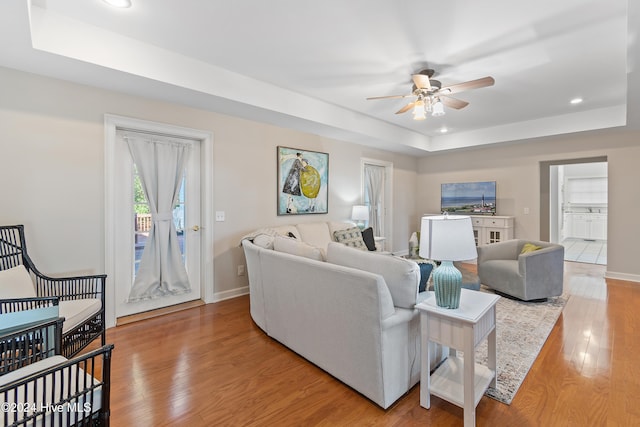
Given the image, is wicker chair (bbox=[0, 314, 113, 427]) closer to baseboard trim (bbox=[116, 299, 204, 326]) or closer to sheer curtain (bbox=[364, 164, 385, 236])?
baseboard trim (bbox=[116, 299, 204, 326])

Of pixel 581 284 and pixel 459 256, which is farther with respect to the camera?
pixel 581 284

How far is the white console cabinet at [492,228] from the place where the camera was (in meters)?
5.86

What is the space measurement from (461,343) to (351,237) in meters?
3.11

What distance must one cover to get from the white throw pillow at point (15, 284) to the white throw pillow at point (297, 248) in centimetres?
187

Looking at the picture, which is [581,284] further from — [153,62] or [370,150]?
[153,62]

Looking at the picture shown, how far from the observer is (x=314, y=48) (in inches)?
110

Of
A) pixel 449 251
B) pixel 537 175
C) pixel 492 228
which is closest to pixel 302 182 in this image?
pixel 449 251

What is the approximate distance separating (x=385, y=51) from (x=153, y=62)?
218 cm

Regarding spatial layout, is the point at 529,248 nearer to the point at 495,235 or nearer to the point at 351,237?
the point at 495,235

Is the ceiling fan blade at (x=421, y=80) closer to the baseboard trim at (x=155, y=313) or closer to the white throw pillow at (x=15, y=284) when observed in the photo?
the baseboard trim at (x=155, y=313)

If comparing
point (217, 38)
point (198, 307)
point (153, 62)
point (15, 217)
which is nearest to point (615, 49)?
point (217, 38)

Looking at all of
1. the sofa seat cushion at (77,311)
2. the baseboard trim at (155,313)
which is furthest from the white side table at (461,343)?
the baseboard trim at (155,313)

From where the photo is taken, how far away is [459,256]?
176cm

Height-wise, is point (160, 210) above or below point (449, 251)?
above
